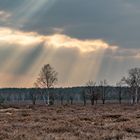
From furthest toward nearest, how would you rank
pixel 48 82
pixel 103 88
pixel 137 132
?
pixel 103 88, pixel 48 82, pixel 137 132

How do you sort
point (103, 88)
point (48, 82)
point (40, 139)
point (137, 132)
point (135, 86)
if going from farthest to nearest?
point (103, 88) → point (135, 86) → point (48, 82) → point (137, 132) → point (40, 139)

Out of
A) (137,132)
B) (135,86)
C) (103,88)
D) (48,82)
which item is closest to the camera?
(137,132)

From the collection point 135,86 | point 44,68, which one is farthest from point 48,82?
point 135,86

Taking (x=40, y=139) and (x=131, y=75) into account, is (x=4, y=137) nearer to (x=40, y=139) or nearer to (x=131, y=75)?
(x=40, y=139)

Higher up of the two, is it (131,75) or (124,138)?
(131,75)

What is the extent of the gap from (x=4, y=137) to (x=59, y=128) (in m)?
5.83

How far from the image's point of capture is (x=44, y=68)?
143000 millimetres

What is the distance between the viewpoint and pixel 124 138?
2109 centimetres

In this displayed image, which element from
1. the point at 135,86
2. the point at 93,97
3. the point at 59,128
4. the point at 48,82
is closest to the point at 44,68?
the point at 48,82

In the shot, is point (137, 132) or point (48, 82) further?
point (48, 82)

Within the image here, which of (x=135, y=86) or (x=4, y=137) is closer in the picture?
(x=4, y=137)

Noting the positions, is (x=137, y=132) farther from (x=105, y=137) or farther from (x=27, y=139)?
(x=27, y=139)

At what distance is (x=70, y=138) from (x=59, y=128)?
602cm

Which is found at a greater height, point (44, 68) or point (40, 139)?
point (44, 68)
